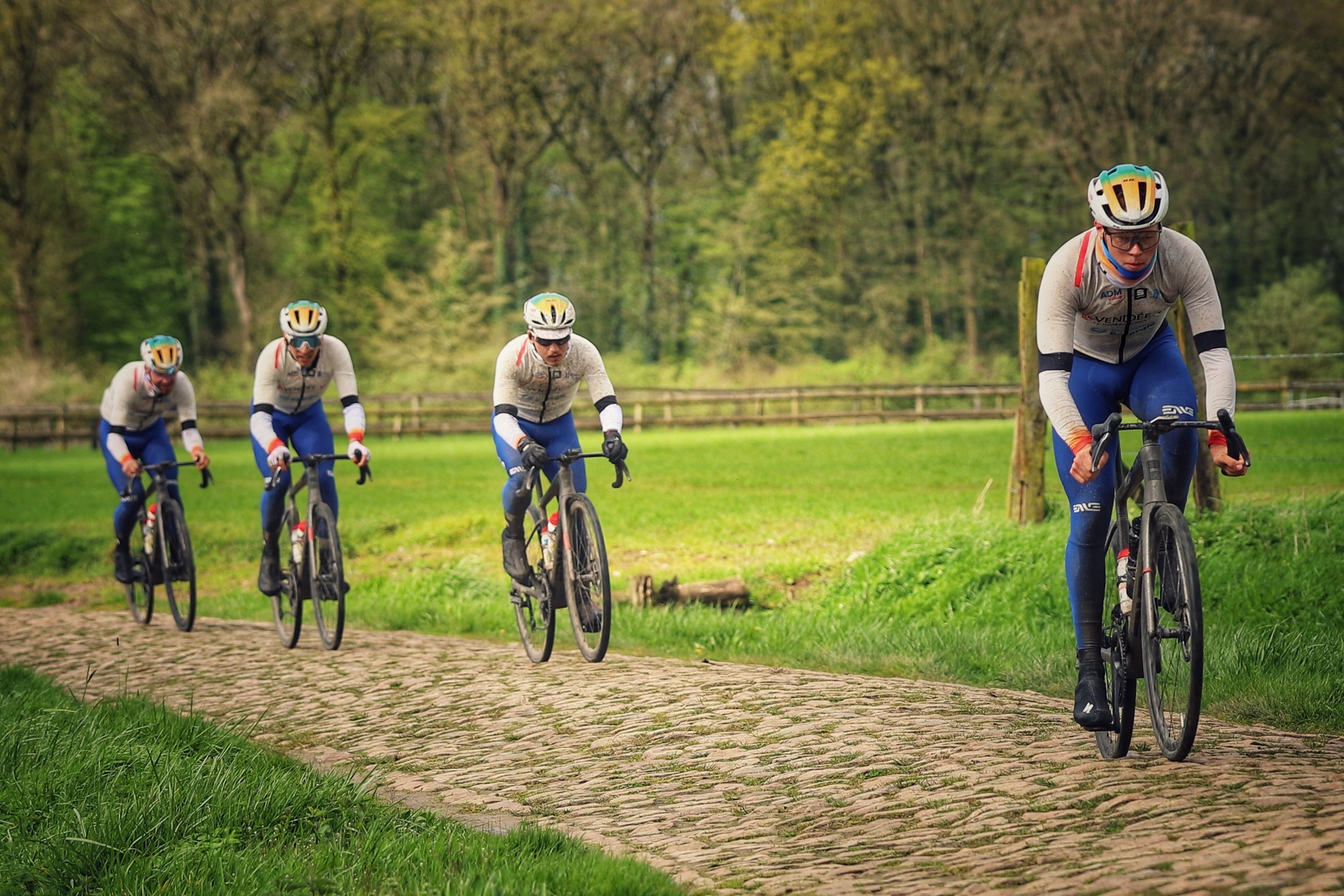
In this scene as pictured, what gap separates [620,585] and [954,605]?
3389mm

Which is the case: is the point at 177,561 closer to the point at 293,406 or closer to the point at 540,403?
the point at 293,406

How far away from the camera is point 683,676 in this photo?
8234 millimetres

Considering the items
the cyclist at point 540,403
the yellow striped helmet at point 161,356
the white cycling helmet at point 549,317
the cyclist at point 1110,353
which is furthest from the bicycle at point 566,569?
the yellow striped helmet at point 161,356

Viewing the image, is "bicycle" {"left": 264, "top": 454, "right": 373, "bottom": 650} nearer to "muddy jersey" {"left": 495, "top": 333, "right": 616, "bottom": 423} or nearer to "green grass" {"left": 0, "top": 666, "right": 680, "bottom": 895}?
"muddy jersey" {"left": 495, "top": 333, "right": 616, "bottom": 423}

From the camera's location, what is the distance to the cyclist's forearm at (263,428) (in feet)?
33.9

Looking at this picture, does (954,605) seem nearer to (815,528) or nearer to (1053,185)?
(815,528)

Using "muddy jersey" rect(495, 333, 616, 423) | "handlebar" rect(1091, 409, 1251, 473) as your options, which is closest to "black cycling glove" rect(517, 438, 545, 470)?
"muddy jersey" rect(495, 333, 616, 423)

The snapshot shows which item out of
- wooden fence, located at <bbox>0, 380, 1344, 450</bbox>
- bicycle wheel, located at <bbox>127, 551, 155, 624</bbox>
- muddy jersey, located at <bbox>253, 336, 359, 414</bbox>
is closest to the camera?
muddy jersey, located at <bbox>253, 336, 359, 414</bbox>

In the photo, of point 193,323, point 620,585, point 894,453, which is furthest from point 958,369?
point 620,585

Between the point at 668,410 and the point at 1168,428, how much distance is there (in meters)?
34.6

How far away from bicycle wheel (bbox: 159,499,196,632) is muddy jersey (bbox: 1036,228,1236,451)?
8.09 metres

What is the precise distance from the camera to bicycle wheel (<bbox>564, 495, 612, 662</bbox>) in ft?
28.0

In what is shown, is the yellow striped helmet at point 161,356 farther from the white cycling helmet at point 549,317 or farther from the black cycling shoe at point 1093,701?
the black cycling shoe at point 1093,701

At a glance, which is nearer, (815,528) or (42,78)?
(815,528)
